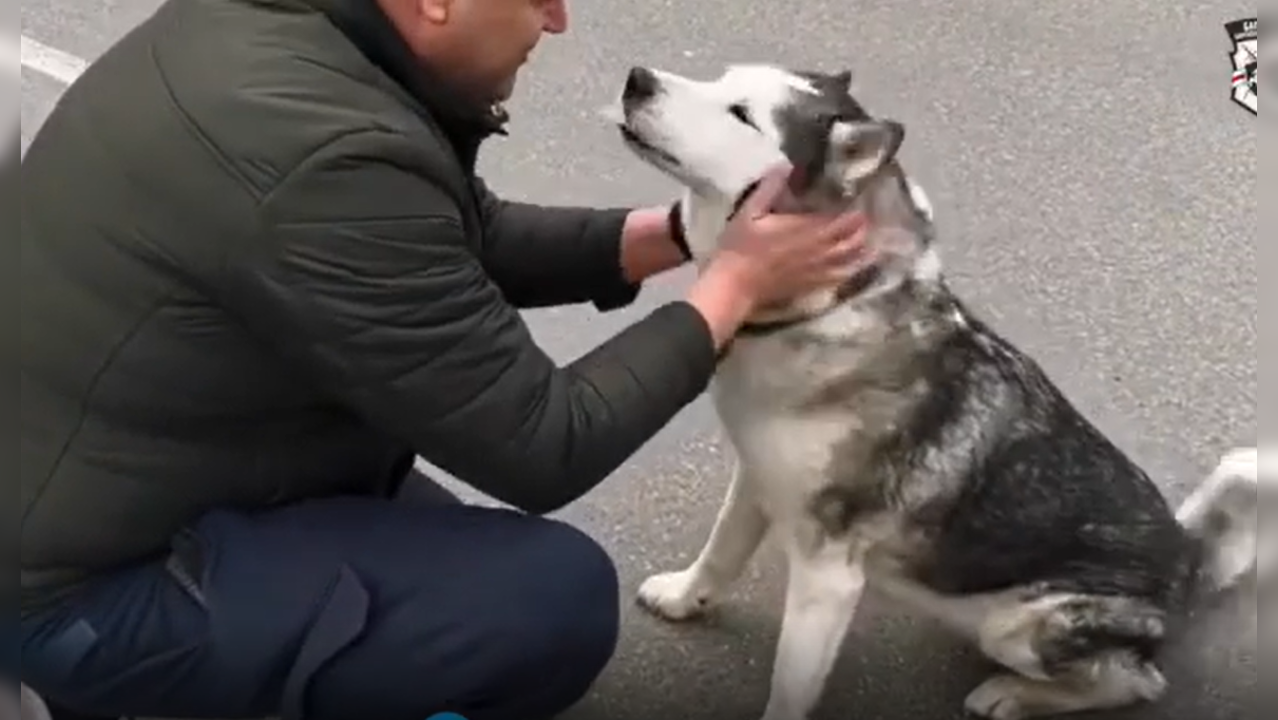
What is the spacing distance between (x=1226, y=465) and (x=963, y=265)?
73cm

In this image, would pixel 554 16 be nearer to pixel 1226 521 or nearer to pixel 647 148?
pixel 647 148

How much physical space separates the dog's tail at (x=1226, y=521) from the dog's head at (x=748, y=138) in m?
0.60

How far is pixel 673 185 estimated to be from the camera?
2707 millimetres

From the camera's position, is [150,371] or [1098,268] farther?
[1098,268]

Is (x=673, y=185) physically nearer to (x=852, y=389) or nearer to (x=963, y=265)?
(x=963, y=265)

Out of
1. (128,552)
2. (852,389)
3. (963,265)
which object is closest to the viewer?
(128,552)

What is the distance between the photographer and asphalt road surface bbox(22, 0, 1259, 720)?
6.29 ft

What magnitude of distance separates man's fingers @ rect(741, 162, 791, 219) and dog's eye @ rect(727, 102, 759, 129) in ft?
0.16

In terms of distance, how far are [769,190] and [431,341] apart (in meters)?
0.39

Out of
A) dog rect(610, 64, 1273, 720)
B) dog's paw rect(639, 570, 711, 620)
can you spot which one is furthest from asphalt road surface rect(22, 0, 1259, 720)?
dog rect(610, 64, 1273, 720)

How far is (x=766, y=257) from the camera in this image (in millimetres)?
1529

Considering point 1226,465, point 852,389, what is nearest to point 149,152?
point 852,389

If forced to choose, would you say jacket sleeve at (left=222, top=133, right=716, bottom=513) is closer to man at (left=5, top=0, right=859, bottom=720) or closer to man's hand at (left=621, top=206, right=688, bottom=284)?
man at (left=5, top=0, right=859, bottom=720)

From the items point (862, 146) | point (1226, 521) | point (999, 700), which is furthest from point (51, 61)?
point (1226, 521)
